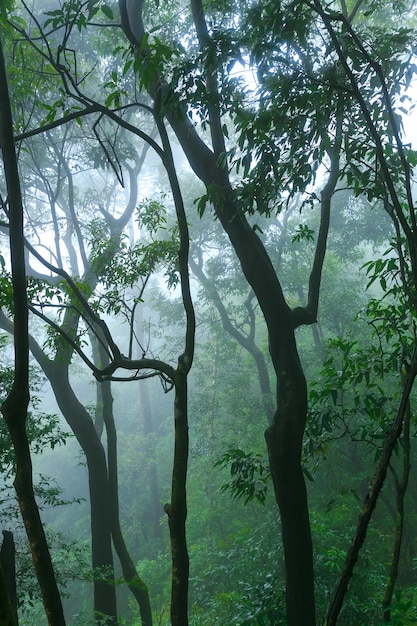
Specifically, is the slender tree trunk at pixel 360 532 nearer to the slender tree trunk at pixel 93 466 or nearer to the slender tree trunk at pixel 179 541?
the slender tree trunk at pixel 179 541

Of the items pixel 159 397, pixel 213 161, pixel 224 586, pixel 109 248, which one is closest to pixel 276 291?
pixel 213 161

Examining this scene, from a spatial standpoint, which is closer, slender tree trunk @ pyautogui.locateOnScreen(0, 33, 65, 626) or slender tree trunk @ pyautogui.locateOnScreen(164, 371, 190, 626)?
slender tree trunk @ pyautogui.locateOnScreen(0, 33, 65, 626)

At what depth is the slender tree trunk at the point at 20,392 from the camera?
2008 mm

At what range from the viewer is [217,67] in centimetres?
328

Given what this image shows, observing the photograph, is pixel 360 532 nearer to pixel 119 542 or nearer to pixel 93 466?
pixel 93 466

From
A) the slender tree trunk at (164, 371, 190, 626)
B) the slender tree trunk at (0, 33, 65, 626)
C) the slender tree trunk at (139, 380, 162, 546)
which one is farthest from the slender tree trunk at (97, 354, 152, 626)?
the slender tree trunk at (139, 380, 162, 546)

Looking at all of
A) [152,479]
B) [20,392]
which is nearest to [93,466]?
[20,392]

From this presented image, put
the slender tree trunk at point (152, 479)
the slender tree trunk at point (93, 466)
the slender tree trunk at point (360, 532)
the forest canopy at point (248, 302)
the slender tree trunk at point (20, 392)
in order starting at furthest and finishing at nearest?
the slender tree trunk at point (152, 479) → the slender tree trunk at point (93, 466) → the forest canopy at point (248, 302) → the slender tree trunk at point (20, 392) → the slender tree trunk at point (360, 532)

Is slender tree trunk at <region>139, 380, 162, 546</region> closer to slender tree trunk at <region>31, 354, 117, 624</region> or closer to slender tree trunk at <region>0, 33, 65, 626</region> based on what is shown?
slender tree trunk at <region>31, 354, 117, 624</region>

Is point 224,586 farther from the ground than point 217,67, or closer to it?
closer to it

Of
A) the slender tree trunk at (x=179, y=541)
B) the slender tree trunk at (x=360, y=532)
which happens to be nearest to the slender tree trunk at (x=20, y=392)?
the slender tree trunk at (x=179, y=541)

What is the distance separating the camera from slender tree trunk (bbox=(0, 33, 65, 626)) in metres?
2.01

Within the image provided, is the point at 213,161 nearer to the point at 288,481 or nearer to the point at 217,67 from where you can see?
the point at 217,67

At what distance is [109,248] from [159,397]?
57.9 feet
